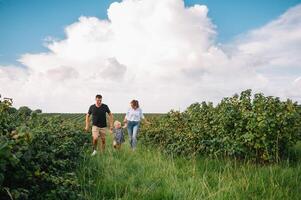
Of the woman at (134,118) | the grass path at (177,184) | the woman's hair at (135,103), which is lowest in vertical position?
the grass path at (177,184)

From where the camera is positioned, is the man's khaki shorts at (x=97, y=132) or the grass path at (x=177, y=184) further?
the man's khaki shorts at (x=97, y=132)

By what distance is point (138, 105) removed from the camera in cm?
1717

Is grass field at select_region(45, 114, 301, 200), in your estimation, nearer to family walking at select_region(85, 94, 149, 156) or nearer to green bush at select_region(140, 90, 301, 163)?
green bush at select_region(140, 90, 301, 163)

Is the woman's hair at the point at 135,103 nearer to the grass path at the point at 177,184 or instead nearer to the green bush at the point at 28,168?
the grass path at the point at 177,184

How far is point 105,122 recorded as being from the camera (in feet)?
52.3

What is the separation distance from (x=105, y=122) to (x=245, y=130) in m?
6.16

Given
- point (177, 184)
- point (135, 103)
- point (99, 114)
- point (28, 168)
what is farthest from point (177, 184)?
point (135, 103)

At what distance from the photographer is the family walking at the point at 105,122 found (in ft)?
51.5

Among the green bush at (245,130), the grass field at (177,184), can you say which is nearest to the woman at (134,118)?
the green bush at (245,130)

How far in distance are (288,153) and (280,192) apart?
5625 millimetres

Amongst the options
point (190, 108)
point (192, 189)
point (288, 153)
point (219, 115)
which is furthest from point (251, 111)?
point (192, 189)

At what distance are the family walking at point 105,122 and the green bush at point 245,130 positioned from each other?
3.74 meters

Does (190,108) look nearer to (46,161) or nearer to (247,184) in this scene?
(247,184)

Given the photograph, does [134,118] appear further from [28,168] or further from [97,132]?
[28,168]
